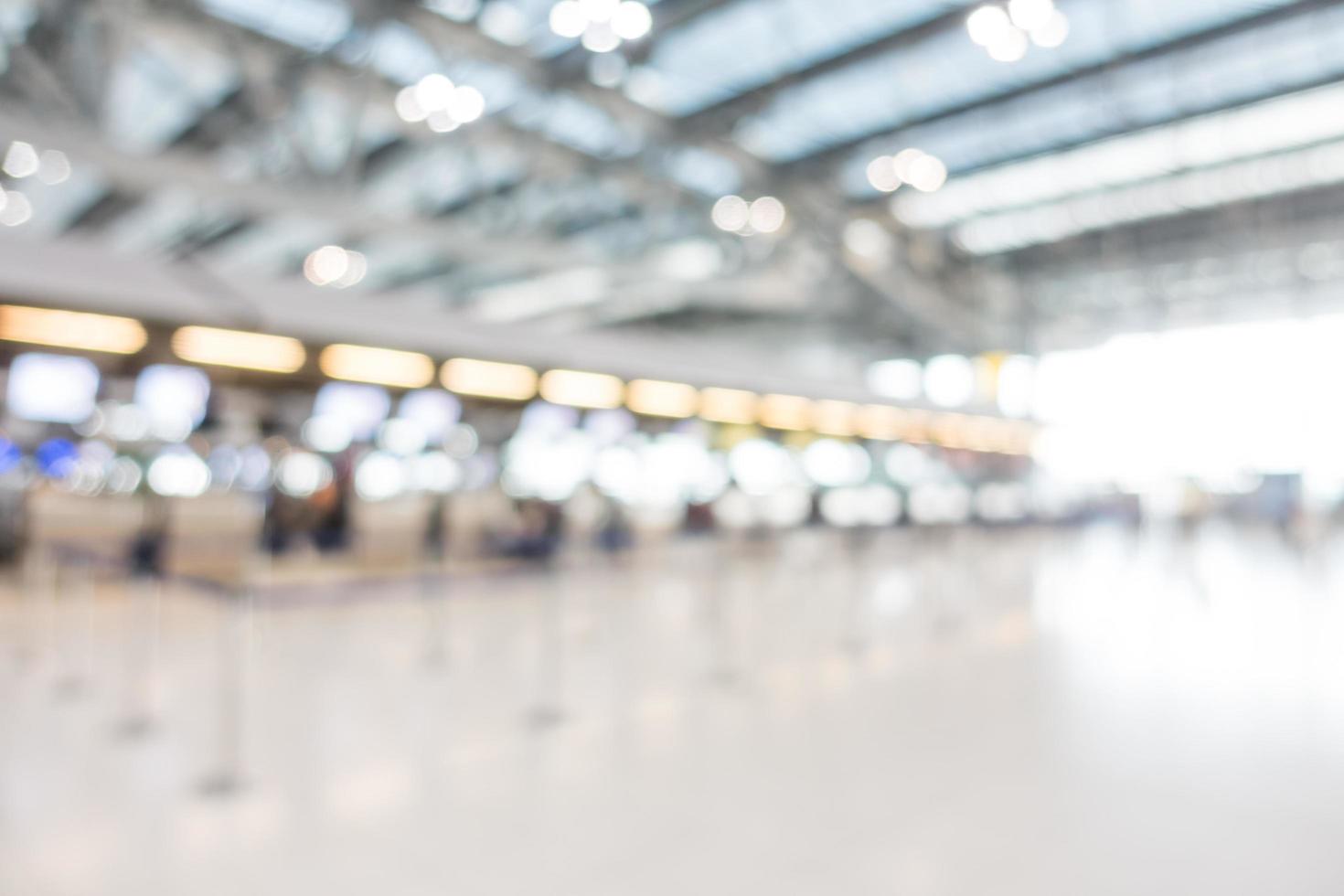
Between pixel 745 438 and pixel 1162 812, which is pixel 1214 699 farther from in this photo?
pixel 745 438

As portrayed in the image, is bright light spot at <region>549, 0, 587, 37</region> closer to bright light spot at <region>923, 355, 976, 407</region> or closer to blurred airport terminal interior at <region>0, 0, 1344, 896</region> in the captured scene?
blurred airport terminal interior at <region>0, 0, 1344, 896</region>

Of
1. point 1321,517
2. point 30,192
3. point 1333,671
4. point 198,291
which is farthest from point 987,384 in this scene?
point 30,192

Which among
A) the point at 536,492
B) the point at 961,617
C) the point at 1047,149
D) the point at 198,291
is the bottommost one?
the point at 961,617

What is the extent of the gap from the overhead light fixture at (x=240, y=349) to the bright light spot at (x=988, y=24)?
20.0 ft

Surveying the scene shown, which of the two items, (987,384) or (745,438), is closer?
(745,438)

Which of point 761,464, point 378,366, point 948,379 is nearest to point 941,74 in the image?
point 761,464

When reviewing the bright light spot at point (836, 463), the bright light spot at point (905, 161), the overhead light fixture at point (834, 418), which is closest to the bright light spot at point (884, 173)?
the bright light spot at point (905, 161)

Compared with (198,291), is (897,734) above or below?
below

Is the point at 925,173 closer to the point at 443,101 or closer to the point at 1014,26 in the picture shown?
the point at 1014,26

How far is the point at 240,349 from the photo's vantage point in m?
6.64

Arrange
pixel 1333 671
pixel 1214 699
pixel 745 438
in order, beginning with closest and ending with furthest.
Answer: pixel 1214 699
pixel 1333 671
pixel 745 438

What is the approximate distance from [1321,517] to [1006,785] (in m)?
16.5

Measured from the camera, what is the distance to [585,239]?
1590 cm

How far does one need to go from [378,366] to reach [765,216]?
238 inches
